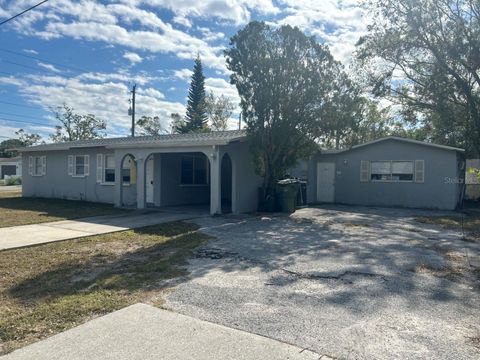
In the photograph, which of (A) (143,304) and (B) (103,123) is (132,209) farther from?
(B) (103,123)

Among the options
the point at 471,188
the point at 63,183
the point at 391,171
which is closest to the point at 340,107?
the point at 391,171

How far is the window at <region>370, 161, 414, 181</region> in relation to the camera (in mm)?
18594

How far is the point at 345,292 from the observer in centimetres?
535

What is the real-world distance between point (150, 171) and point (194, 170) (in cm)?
215

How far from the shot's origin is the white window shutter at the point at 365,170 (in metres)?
19.6

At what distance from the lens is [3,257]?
718cm

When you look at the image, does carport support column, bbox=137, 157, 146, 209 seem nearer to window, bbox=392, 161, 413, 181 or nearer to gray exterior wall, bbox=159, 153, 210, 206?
gray exterior wall, bbox=159, 153, 210, 206

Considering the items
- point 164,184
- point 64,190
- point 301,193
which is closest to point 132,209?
point 164,184

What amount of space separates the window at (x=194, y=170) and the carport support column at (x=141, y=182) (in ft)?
7.82

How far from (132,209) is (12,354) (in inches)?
472

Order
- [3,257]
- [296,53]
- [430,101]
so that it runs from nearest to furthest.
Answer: [3,257] < [296,53] < [430,101]

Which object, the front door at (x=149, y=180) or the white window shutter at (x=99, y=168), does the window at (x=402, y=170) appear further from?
the white window shutter at (x=99, y=168)

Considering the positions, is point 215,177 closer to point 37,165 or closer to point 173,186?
point 173,186

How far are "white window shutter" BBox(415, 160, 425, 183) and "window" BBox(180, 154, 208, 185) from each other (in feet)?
31.8
